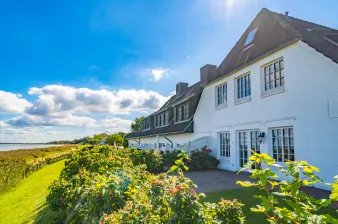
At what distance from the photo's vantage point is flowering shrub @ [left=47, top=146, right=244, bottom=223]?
2.55 m

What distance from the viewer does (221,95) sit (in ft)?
48.7

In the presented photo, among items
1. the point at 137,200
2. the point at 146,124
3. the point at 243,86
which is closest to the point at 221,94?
the point at 243,86

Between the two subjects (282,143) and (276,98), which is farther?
(276,98)

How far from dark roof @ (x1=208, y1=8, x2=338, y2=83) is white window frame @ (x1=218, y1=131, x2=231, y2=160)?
155 inches

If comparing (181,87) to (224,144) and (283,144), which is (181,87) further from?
(283,144)

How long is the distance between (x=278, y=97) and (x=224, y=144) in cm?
537

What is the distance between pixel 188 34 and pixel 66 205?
10.1 m

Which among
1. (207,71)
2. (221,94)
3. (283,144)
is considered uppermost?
(207,71)

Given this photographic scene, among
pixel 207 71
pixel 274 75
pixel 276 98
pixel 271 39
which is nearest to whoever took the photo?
pixel 276 98

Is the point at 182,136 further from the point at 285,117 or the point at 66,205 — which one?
the point at 66,205

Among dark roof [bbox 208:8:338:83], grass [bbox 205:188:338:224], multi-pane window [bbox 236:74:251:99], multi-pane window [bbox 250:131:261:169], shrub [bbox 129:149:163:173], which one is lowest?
grass [bbox 205:188:338:224]

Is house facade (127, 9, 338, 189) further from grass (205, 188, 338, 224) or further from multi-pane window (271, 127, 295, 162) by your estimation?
grass (205, 188, 338, 224)

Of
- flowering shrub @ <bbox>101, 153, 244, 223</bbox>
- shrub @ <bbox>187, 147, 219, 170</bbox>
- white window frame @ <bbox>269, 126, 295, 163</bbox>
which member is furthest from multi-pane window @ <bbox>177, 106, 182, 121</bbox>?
flowering shrub @ <bbox>101, 153, 244, 223</bbox>

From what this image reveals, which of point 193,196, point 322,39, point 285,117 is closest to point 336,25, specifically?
point 322,39
